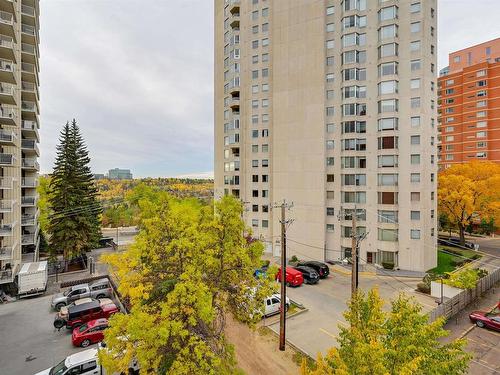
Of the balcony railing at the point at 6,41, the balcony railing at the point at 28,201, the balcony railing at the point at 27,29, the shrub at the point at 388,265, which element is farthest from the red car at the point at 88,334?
the balcony railing at the point at 27,29

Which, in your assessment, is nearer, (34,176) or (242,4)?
(34,176)

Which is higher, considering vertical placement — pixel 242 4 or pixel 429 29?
pixel 242 4

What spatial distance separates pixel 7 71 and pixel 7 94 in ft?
7.63

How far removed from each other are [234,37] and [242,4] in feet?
16.7

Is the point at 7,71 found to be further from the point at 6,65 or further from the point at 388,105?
the point at 388,105

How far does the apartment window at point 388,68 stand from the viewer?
3391 centimetres

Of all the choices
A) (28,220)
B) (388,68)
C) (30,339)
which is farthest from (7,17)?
(388,68)

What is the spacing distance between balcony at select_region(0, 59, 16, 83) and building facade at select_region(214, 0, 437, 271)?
2927 cm

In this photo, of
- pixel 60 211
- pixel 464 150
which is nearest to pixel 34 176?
pixel 60 211

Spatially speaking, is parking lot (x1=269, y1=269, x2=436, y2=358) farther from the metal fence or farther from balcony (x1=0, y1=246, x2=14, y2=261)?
balcony (x1=0, y1=246, x2=14, y2=261)

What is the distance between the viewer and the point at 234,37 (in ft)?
155

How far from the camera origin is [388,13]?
3431 cm

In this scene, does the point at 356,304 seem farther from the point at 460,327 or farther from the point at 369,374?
the point at 460,327

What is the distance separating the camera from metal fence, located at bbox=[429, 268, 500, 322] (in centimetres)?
1953
